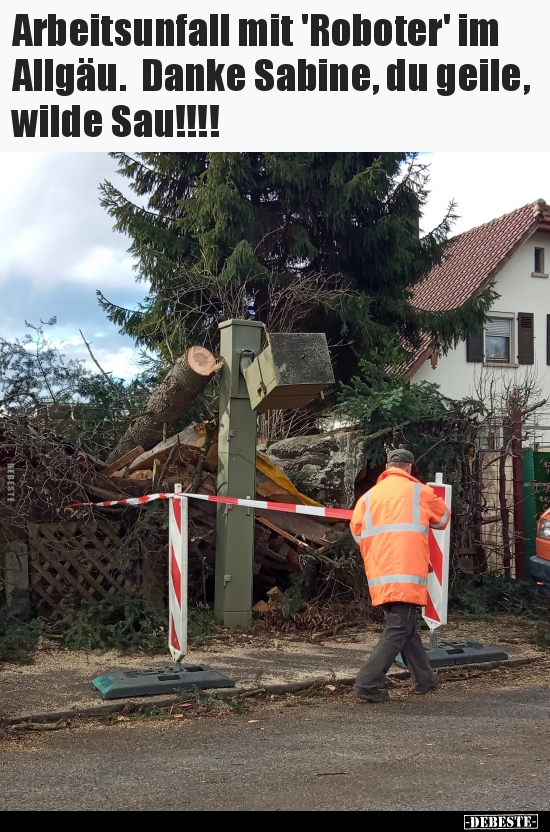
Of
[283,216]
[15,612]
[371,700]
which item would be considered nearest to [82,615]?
[15,612]

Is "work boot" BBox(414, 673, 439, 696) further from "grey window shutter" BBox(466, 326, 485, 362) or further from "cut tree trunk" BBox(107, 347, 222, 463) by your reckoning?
"grey window shutter" BBox(466, 326, 485, 362)

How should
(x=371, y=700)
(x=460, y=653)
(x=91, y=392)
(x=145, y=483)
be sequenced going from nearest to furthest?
(x=371, y=700), (x=460, y=653), (x=145, y=483), (x=91, y=392)

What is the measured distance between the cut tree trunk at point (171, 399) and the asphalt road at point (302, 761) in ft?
11.2

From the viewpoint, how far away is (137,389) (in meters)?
9.82

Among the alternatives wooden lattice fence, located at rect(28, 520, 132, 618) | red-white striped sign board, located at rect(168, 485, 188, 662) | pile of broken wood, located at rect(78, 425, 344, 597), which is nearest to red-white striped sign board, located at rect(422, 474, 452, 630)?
pile of broken wood, located at rect(78, 425, 344, 597)

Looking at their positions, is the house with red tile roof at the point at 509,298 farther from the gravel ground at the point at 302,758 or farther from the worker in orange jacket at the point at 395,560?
the gravel ground at the point at 302,758

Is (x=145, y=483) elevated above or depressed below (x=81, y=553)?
above

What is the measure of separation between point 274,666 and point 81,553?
225 cm

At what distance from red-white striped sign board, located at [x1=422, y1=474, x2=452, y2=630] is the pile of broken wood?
1728 mm

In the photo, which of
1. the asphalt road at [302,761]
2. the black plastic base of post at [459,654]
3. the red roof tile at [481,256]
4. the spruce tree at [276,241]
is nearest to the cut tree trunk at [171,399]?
the black plastic base of post at [459,654]

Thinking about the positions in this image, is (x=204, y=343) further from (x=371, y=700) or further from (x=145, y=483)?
(x=371, y=700)

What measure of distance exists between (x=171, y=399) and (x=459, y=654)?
363 centimetres

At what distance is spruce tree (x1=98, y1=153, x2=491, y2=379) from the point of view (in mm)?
13656
